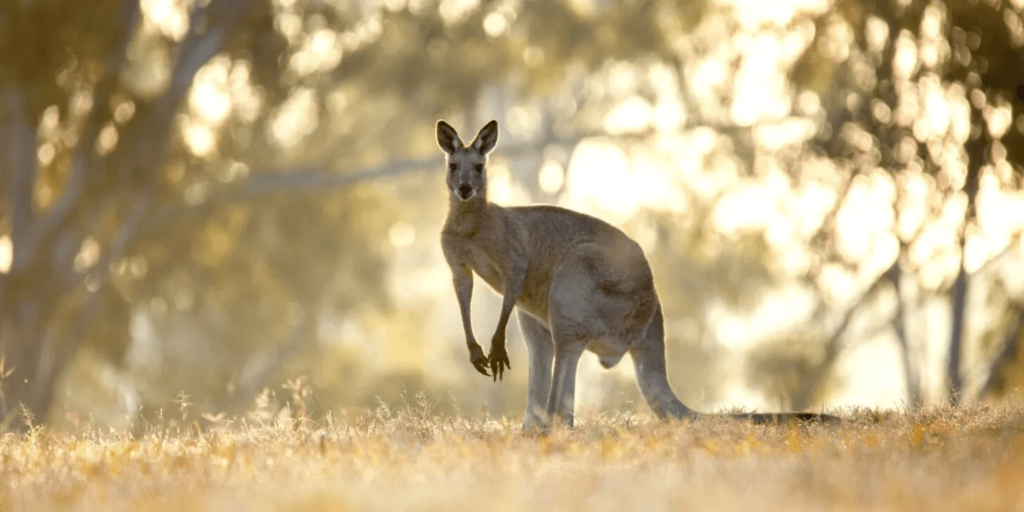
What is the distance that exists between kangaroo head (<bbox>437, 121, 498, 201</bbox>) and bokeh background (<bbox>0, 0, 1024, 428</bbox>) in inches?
234

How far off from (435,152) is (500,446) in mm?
15572

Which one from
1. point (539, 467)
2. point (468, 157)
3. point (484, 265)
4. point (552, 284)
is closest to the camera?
point (539, 467)

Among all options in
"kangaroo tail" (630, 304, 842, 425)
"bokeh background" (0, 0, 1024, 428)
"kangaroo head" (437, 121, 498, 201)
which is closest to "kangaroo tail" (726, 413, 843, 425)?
"kangaroo tail" (630, 304, 842, 425)

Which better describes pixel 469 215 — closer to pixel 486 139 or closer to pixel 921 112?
pixel 486 139

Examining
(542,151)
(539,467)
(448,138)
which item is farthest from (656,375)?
(542,151)

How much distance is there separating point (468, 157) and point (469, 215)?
1.19 feet

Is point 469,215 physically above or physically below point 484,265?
above

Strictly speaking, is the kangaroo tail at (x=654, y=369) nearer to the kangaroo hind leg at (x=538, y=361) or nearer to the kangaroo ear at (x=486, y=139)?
the kangaroo hind leg at (x=538, y=361)

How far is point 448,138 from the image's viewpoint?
23.8ft

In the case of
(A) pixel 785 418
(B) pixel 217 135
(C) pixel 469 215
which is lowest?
(A) pixel 785 418

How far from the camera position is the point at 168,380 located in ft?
70.8

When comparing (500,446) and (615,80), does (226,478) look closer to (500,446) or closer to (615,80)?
(500,446)

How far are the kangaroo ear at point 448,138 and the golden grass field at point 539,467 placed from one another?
1.52 m

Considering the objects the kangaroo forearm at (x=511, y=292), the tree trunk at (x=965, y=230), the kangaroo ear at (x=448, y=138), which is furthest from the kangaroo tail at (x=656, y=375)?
the tree trunk at (x=965, y=230)
